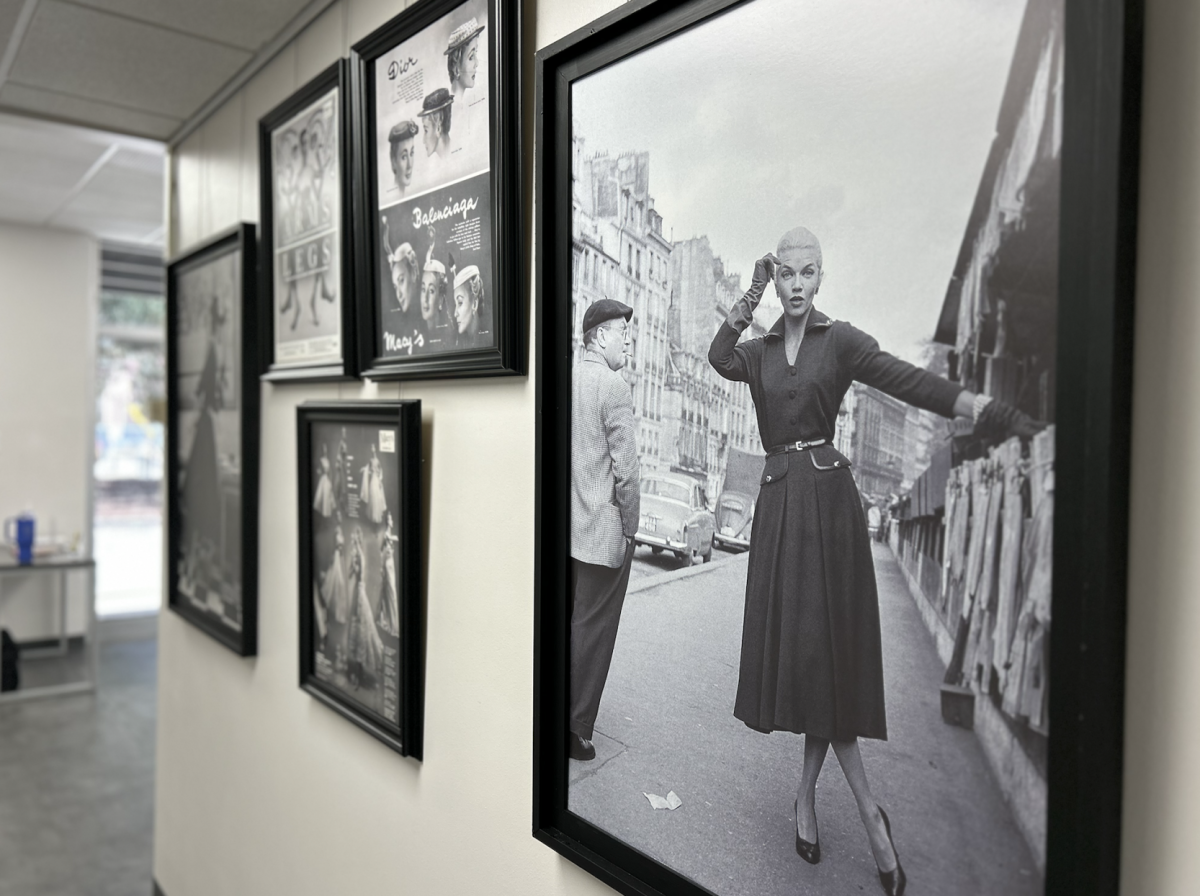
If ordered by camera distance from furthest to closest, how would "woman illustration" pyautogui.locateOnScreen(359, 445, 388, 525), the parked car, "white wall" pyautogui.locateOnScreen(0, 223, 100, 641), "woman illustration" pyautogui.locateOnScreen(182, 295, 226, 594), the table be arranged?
"white wall" pyautogui.locateOnScreen(0, 223, 100, 641) < the table < "woman illustration" pyautogui.locateOnScreen(182, 295, 226, 594) < "woman illustration" pyautogui.locateOnScreen(359, 445, 388, 525) < the parked car

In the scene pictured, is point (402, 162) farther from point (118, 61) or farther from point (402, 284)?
point (118, 61)

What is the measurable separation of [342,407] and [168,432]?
1.32 metres

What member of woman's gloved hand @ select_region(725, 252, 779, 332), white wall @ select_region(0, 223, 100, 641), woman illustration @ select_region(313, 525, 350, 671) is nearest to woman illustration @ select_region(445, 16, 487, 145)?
woman's gloved hand @ select_region(725, 252, 779, 332)

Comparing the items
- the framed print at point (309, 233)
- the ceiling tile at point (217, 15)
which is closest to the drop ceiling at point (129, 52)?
the ceiling tile at point (217, 15)

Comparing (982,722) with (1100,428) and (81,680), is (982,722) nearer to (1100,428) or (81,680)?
(1100,428)

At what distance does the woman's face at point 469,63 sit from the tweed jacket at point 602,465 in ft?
1.61

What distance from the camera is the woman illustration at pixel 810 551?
2.45 feet

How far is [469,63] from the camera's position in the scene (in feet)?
4.11

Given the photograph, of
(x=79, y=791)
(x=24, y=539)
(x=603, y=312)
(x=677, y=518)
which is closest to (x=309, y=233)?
(x=603, y=312)

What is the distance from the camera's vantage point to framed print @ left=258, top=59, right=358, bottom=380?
1620 millimetres

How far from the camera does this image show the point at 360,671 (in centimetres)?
157

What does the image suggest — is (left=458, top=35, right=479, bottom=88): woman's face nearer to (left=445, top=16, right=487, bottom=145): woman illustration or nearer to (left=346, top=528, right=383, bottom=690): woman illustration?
(left=445, top=16, right=487, bottom=145): woman illustration

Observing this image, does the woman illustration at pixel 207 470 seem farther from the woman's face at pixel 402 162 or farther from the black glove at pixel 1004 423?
the black glove at pixel 1004 423

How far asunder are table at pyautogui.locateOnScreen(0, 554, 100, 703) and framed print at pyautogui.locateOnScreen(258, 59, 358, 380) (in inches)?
127
